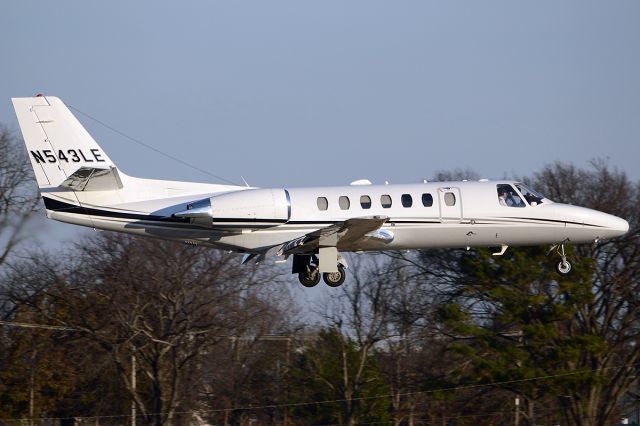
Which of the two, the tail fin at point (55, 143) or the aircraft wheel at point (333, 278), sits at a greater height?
the tail fin at point (55, 143)

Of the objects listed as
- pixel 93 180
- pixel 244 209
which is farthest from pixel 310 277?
pixel 93 180

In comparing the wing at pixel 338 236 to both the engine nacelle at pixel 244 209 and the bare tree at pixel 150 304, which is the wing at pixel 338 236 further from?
the bare tree at pixel 150 304

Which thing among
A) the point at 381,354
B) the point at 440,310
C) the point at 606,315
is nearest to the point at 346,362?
the point at 381,354

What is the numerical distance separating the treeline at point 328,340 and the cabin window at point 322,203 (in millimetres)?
17020

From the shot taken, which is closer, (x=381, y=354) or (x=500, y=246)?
(x=500, y=246)

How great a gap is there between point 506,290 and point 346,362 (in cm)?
782

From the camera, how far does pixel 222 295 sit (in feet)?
155

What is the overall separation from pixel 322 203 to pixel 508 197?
4.94 m

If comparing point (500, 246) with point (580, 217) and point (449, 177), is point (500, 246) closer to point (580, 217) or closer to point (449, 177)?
point (580, 217)

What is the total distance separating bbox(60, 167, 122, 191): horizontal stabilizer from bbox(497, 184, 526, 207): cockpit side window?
31.4 ft

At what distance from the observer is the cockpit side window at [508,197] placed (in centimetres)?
2745

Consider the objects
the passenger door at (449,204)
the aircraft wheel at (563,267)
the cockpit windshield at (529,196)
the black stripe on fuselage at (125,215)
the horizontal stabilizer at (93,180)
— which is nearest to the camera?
the horizontal stabilizer at (93,180)

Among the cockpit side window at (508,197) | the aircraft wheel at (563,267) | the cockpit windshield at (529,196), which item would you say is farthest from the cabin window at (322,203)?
the aircraft wheel at (563,267)

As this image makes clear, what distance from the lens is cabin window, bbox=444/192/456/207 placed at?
26875mm
